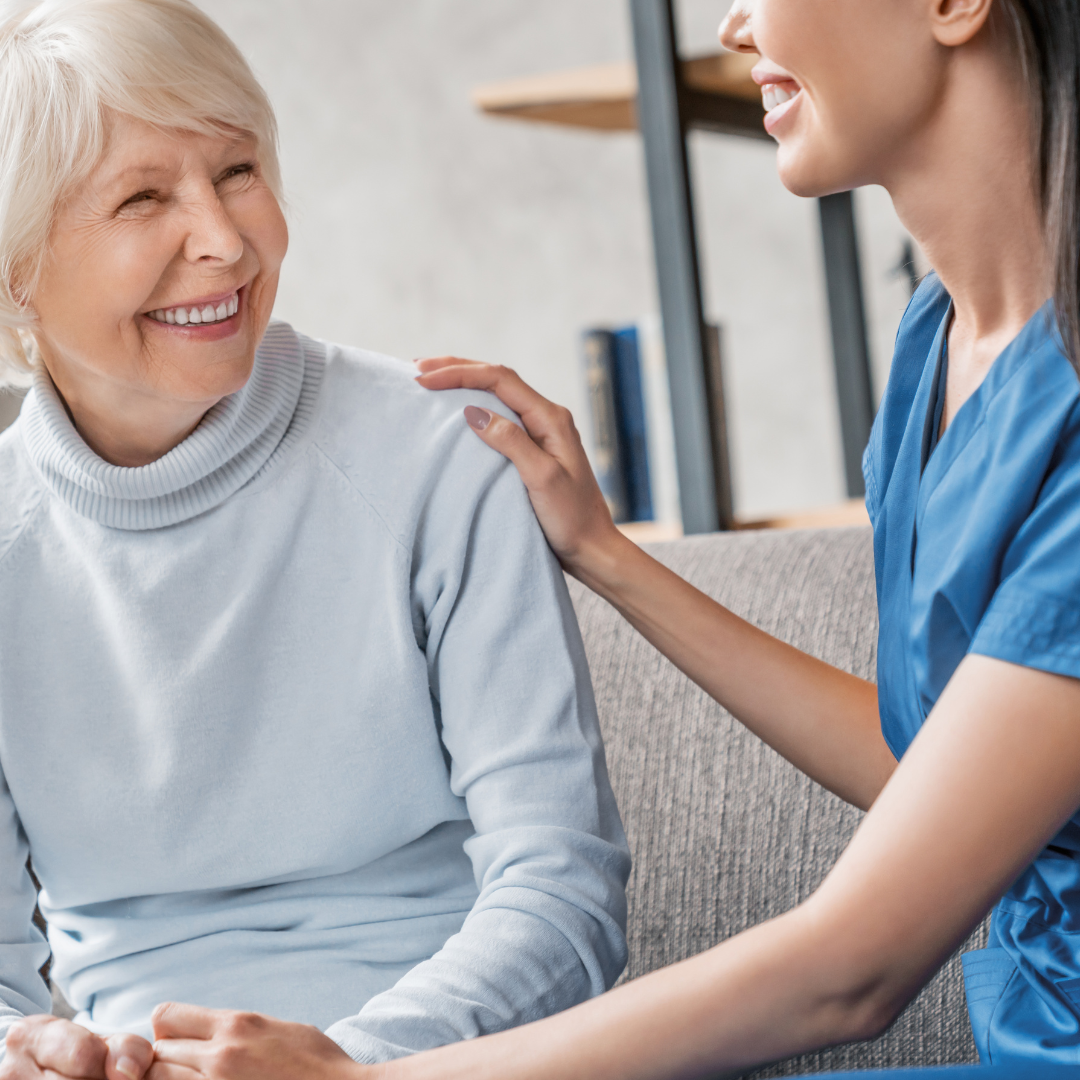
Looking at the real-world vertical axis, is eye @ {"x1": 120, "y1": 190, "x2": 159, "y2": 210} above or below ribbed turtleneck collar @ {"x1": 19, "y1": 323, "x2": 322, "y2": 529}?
above

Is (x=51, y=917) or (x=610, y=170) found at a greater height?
(x=610, y=170)

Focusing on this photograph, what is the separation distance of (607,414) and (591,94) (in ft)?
1.74

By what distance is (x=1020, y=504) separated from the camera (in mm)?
716

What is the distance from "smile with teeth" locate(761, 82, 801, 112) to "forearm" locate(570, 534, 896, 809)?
1.21 feet

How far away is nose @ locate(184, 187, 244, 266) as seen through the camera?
0.99 metres

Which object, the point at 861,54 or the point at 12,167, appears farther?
the point at 12,167

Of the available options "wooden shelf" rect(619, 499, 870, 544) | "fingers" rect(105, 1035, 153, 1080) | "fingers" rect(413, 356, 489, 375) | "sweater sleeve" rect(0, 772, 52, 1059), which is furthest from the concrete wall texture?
"fingers" rect(105, 1035, 153, 1080)

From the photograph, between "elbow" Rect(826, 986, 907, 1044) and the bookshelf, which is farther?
the bookshelf

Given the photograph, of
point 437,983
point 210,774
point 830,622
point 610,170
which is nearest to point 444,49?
point 610,170

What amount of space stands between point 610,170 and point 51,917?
7.40ft

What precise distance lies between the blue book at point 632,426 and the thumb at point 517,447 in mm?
1196

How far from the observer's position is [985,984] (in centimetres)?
86

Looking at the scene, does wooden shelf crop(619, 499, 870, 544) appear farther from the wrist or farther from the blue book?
the wrist

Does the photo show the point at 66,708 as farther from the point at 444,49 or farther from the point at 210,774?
the point at 444,49
